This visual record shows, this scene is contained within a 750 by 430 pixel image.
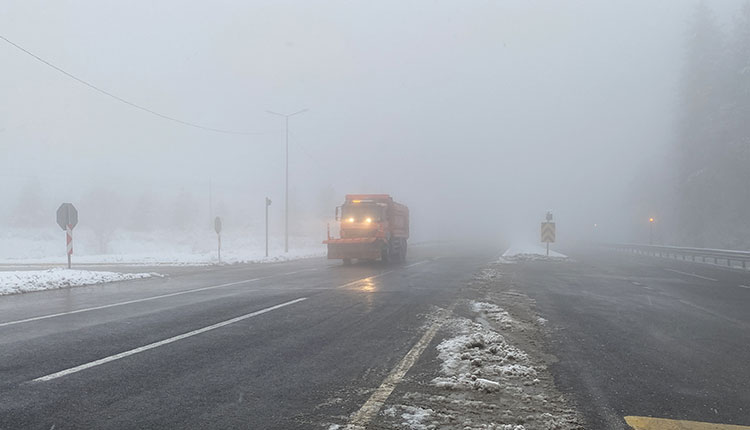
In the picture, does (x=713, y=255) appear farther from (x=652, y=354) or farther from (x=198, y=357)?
(x=198, y=357)

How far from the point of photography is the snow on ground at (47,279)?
1173 centimetres

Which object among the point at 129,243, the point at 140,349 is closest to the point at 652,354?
the point at 140,349

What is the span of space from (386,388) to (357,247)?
1604 centimetres

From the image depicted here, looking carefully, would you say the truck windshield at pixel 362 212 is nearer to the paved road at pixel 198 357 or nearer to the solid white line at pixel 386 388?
the paved road at pixel 198 357

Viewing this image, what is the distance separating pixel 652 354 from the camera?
5363 mm

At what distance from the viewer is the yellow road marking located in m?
3.25

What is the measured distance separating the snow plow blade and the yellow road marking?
16642mm

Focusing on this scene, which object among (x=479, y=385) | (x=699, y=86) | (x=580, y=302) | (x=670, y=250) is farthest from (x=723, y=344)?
(x=699, y=86)

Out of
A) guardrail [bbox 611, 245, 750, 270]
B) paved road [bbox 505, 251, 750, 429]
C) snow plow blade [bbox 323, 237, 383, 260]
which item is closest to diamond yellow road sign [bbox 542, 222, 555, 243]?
guardrail [bbox 611, 245, 750, 270]

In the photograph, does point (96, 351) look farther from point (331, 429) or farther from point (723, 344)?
point (723, 344)

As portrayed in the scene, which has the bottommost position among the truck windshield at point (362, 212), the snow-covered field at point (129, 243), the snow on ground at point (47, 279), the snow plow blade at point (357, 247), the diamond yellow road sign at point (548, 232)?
the snow-covered field at point (129, 243)

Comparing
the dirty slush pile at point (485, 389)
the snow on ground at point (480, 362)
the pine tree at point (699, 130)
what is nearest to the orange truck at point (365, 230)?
the dirty slush pile at point (485, 389)

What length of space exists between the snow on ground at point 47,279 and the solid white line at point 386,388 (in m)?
11.4

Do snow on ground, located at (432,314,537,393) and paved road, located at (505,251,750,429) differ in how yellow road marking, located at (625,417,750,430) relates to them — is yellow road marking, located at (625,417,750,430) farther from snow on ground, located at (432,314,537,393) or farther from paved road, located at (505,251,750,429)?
snow on ground, located at (432,314,537,393)
